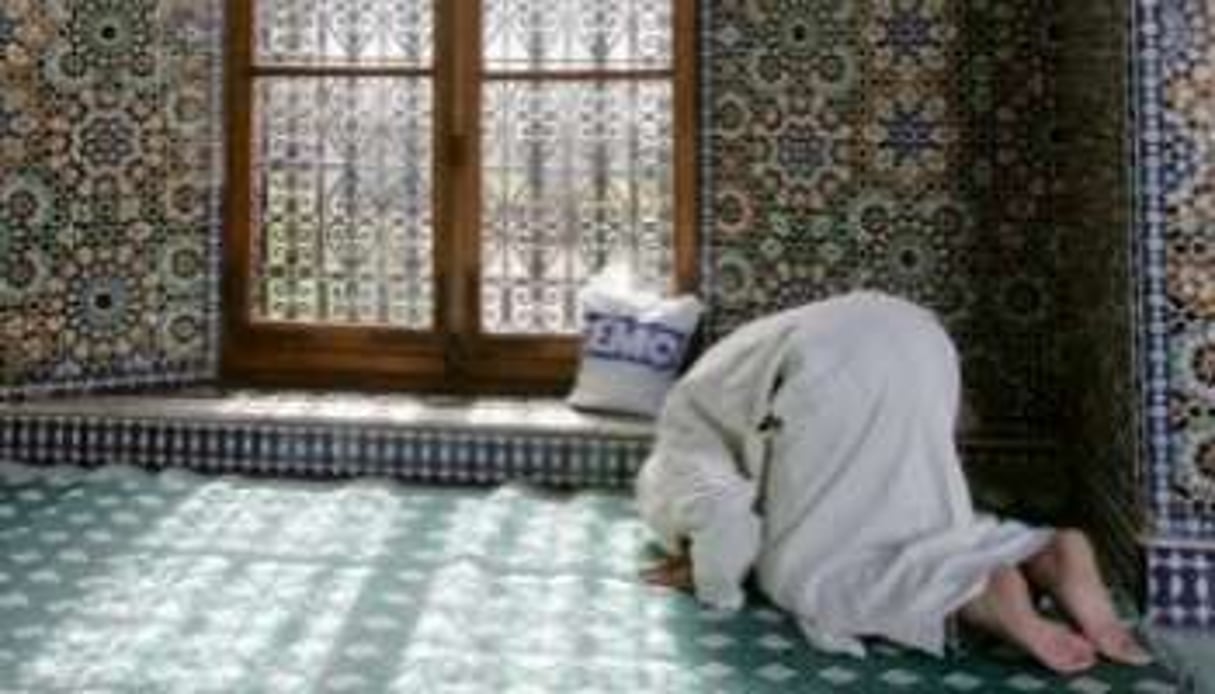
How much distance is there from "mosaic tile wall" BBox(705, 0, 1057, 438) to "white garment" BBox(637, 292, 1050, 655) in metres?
1.22

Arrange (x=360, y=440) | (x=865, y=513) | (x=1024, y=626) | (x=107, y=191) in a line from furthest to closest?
(x=107, y=191) < (x=360, y=440) < (x=865, y=513) < (x=1024, y=626)

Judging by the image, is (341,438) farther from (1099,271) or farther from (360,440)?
(1099,271)

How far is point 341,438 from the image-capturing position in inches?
177

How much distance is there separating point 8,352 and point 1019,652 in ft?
10.4

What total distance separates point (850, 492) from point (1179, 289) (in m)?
0.81

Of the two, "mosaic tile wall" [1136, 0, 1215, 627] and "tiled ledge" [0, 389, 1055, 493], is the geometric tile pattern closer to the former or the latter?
"mosaic tile wall" [1136, 0, 1215, 627]

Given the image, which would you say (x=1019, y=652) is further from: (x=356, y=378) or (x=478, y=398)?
(x=356, y=378)

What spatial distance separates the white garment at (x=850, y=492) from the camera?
3104 mm

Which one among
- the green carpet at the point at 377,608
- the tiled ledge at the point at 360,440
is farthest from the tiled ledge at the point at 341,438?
the green carpet at the point at 377,608

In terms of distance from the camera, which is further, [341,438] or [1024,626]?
[341,438]

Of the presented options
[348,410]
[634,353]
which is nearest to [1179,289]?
[634,353]

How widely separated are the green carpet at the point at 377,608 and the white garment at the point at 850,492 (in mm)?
88

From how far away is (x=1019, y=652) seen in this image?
121 inches

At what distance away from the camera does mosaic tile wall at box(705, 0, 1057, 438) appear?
4.50 meters
